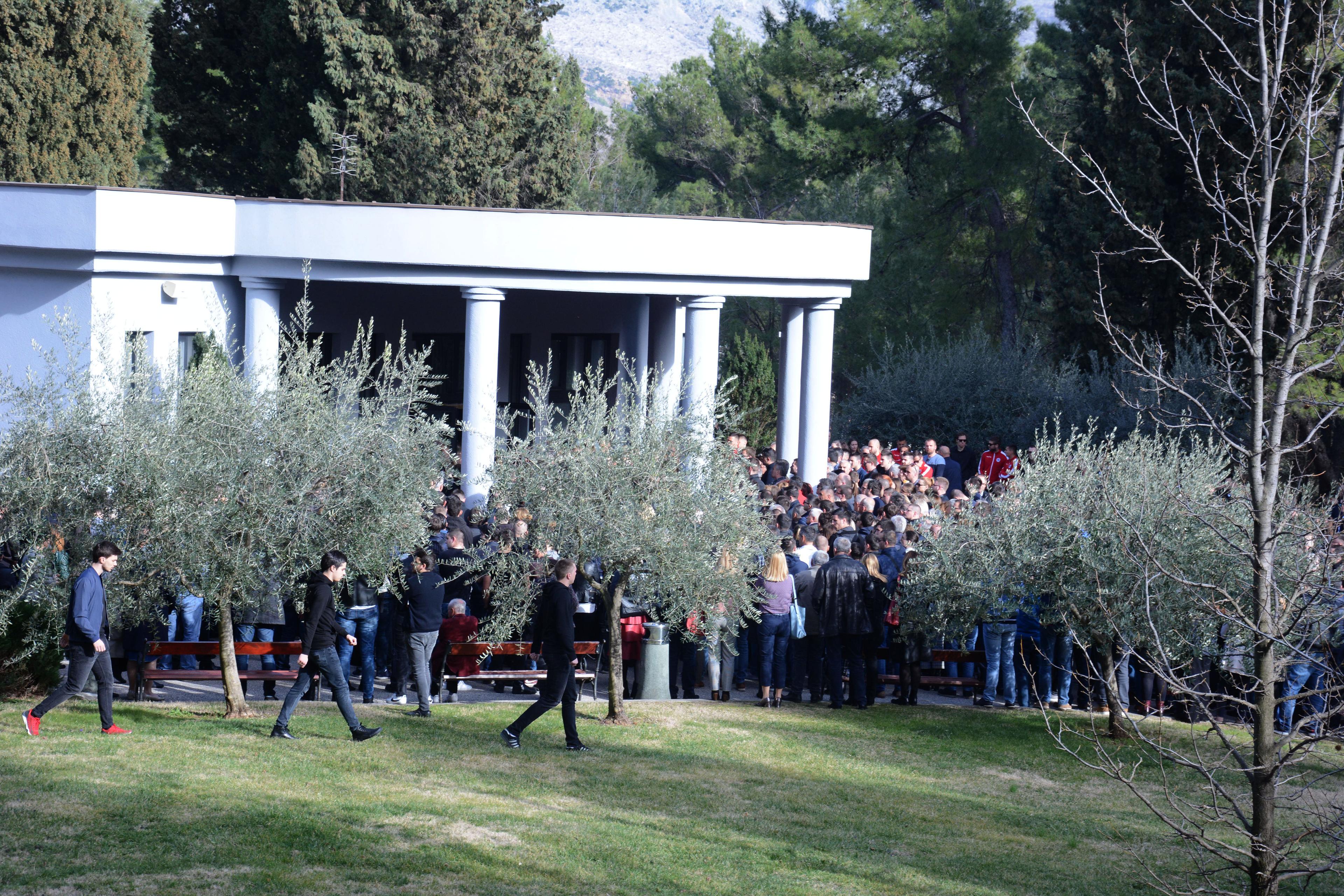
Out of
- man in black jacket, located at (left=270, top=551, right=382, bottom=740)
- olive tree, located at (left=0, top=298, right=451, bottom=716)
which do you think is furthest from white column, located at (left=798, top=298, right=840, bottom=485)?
man in black jacket, located at (left=270, top=551, right=382, bottom=740)

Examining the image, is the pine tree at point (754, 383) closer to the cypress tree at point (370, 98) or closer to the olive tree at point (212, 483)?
the cypress tree at point (370, 98)

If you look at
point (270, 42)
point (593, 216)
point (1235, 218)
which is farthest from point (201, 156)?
point (1235, 218)

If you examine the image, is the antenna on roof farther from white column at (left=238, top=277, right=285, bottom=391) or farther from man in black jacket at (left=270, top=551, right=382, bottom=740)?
man in black jacket at (left=270, top=551, right=382, bottom=740)

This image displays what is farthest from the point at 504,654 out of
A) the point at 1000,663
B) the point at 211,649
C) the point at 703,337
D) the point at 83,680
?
the point at 703,337

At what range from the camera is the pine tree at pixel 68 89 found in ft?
97.3

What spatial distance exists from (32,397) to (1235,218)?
9.01m

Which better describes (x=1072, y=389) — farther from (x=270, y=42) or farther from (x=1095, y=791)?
(x=270, y=42)

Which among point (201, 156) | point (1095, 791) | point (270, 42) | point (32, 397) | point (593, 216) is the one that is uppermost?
point (270, 42)

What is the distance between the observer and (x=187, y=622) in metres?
12.5

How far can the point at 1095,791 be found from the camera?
11086 mm

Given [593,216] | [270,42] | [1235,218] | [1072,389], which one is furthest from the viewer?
[270,42]

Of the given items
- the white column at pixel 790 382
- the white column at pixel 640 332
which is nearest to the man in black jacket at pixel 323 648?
the white column at pixel 790 382

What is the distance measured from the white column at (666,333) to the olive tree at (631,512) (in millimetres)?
11462

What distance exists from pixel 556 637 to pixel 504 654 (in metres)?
2.34
